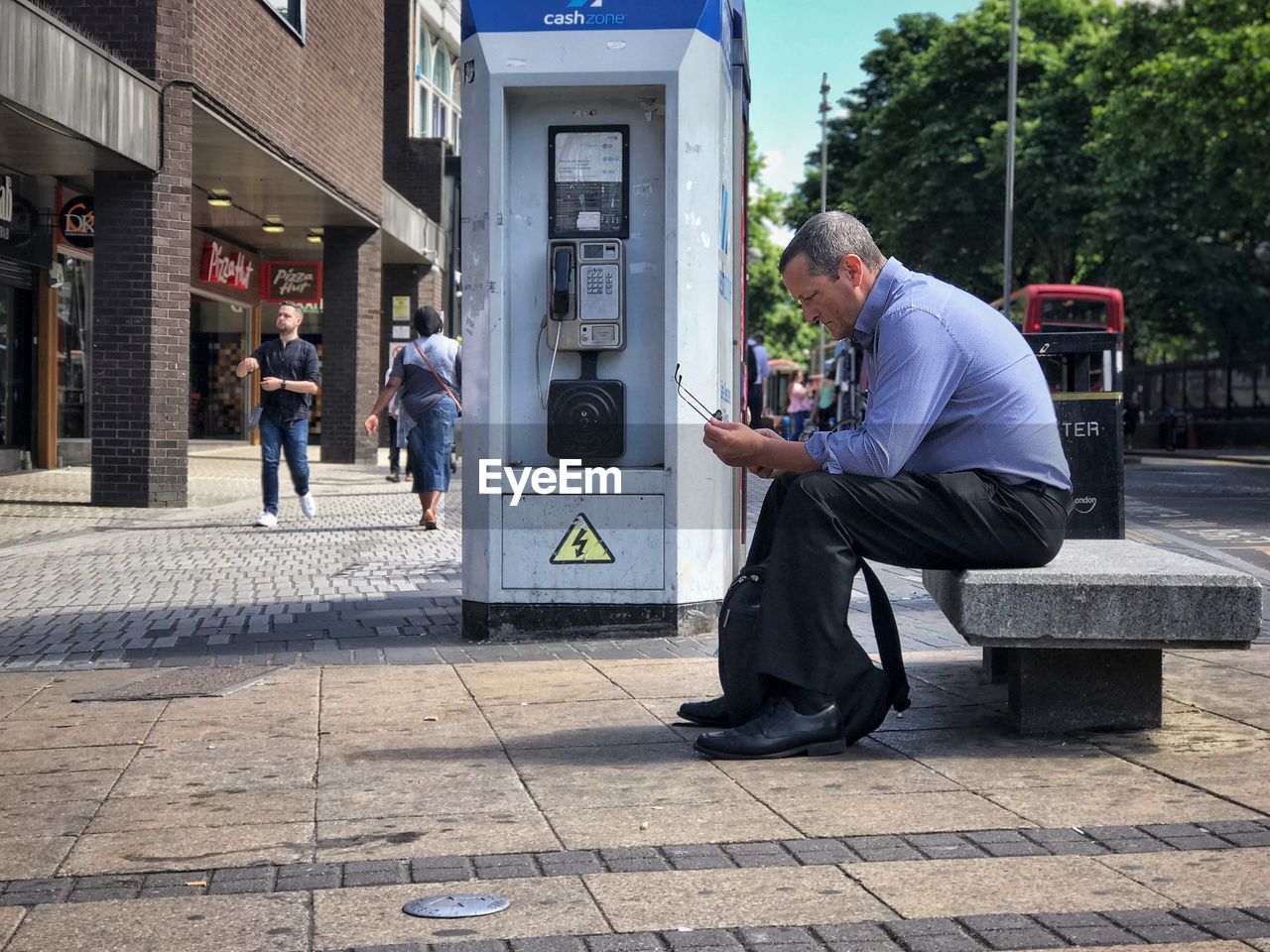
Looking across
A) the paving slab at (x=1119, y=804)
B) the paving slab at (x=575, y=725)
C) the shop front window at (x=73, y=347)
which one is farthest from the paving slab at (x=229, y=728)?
the shop front window at (x=73, y=347)

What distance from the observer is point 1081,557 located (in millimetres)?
5035

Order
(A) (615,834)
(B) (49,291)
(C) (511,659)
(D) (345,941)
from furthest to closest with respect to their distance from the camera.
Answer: (B) (49,291)
(C) (511,659)
(A) (615,834)
(D) (345,941)

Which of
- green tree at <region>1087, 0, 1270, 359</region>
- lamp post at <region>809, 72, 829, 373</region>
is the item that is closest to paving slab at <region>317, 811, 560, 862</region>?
green tree at <region>1087, 0, 1270, 359</region>

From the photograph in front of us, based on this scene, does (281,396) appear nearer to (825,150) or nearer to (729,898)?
(729,898)

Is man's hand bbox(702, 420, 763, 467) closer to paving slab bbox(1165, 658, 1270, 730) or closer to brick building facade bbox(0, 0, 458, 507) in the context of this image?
paving slab bbox(1165, 658, 1270, 730)

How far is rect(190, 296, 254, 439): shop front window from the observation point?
31344 mm

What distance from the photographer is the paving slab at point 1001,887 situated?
323 cm

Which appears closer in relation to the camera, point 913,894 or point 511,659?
point 913,894

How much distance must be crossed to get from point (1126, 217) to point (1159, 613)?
37902 millimetres

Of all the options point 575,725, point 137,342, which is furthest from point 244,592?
point 137,342

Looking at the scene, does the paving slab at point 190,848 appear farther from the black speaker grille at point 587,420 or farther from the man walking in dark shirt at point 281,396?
the man walking in dark shirt at point 281,396

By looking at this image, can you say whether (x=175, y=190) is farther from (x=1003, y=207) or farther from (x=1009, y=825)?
(x=1003, y=207)

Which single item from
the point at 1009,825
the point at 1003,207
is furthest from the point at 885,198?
the point at 1009,825

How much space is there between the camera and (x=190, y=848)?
3.78 m
